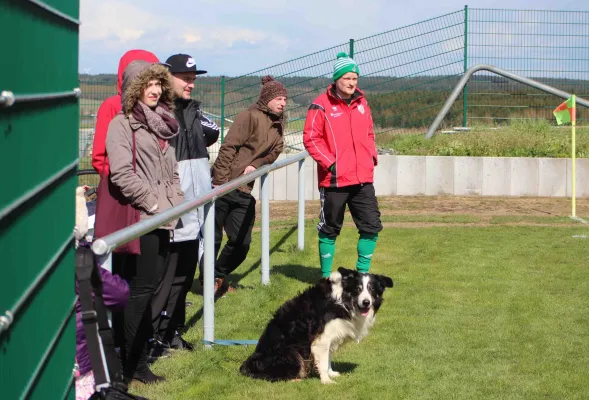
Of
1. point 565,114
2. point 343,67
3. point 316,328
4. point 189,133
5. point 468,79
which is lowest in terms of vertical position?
point 316,328

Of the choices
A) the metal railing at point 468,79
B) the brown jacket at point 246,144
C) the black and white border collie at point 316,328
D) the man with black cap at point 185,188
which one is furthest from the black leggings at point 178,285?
the metal railing at point 468,79

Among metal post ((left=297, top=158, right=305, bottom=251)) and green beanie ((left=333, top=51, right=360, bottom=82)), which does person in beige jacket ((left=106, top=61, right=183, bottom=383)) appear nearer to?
green beanie ((left=333, top=51, right=360, bottom=82))

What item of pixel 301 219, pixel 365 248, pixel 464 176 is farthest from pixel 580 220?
pixel 365 248

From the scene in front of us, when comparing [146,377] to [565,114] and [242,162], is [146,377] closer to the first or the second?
[242,162]

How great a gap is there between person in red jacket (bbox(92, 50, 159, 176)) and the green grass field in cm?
133

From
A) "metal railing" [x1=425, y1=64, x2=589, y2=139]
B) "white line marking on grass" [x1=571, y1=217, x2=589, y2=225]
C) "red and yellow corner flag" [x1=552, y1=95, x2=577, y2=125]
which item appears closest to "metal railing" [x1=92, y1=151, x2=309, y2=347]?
"white line marking on grass" [x1=571, y1=217, x2=589, y2=225]

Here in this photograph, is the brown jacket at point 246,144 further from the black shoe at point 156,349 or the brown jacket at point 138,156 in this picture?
the brown jacket at point 138,156

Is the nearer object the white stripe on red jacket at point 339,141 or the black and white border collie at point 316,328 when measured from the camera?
the black and white border collie at point 316,328

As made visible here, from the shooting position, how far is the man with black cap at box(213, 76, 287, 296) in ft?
29.1

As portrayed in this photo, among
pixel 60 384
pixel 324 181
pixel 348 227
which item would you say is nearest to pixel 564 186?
pixel 348 227

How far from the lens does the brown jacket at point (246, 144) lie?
8.95m

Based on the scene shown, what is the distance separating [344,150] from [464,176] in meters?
8.85

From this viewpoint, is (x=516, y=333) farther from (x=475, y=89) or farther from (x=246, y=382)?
(x=475, y=89)

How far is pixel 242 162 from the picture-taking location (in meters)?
8.99
